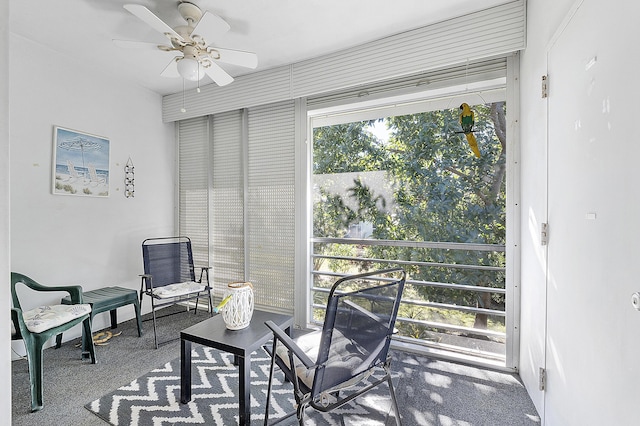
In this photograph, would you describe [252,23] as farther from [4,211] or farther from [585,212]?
[585,212]

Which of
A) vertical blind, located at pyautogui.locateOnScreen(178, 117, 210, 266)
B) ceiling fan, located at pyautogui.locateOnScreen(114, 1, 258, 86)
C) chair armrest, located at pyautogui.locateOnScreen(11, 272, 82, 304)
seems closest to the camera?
ceiling fan, located at pyautogui.locateOnScreen(114, 1, 258, 86)

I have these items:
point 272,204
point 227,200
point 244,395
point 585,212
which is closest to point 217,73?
point 272,204

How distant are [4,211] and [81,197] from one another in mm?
1979

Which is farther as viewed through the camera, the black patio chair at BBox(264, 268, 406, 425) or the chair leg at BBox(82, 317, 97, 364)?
the chair leg at BBox(82, 317, 97, 364)

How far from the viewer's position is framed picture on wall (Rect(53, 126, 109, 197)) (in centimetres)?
280

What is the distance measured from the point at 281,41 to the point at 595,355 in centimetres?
288

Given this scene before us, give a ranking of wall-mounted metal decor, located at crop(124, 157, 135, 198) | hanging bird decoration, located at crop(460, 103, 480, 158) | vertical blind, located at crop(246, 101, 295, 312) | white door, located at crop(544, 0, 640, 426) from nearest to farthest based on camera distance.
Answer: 1. white door, located at crop(544, 0, 640, 426)
2. hanging bird decoration, located at crop(460, 103, 480, 158)
3. vertical blind, located at crop(246, 101, 295, 312)
4. wall-mounted metal decor, located at crop(124, 157, 135, 198)

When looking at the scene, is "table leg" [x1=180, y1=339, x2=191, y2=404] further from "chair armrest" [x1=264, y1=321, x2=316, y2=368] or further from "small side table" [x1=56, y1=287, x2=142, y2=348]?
"small side table" [x1=56, y1=287, x2=142, y2=348]

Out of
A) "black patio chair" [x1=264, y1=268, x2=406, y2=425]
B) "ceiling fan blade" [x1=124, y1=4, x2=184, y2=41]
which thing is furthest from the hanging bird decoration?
"ceiling fan blade" [x1=124, y1=4, x2=184, y2=41]

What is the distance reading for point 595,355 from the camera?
44.9 inches

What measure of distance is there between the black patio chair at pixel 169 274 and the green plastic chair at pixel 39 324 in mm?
550

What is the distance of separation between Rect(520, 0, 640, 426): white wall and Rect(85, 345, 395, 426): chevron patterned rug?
102 centimetres

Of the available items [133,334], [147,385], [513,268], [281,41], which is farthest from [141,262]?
[513,268]

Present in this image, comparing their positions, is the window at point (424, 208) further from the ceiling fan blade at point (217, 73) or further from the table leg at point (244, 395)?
the table leg at point (244, 395)
